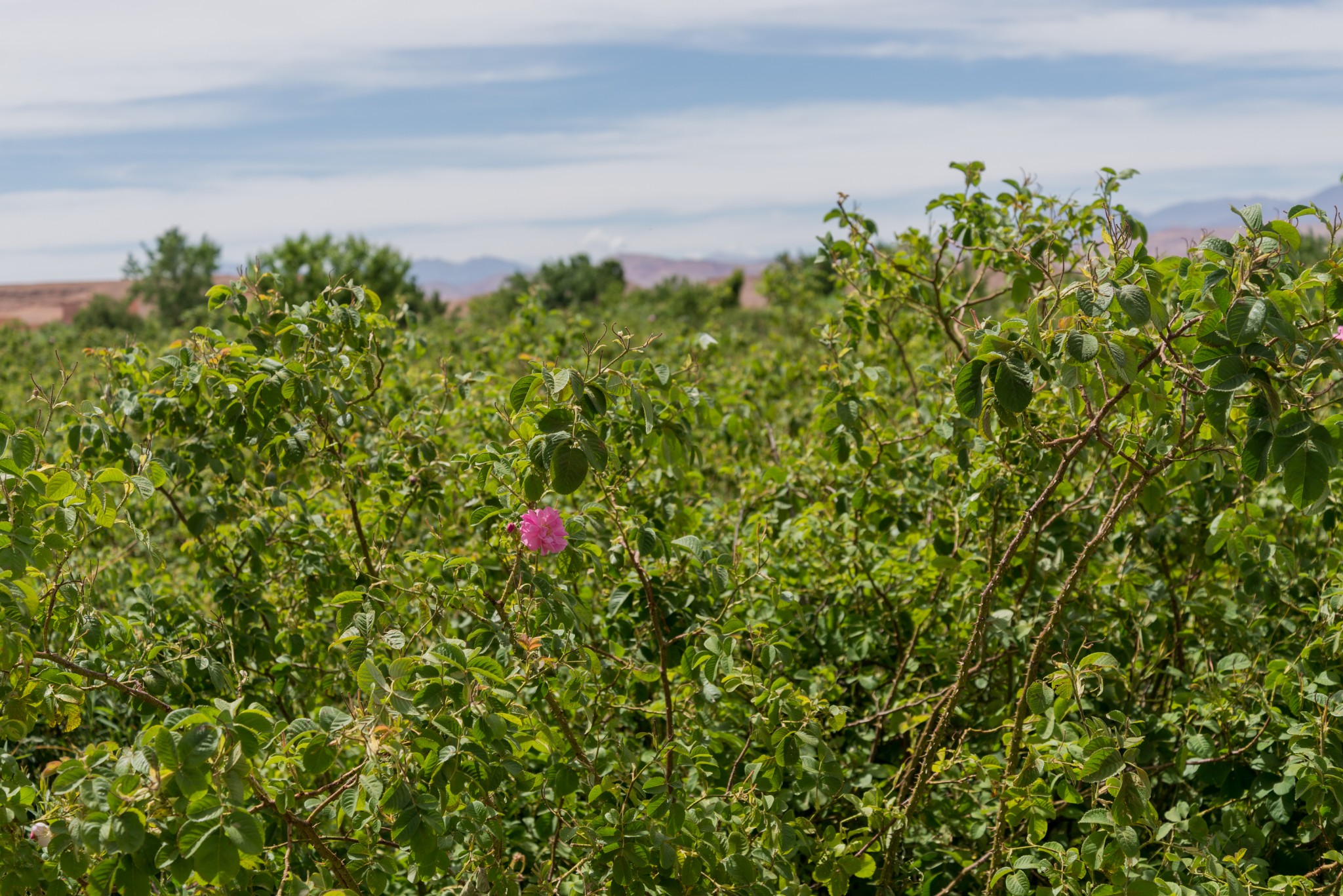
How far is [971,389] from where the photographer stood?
5.06ft

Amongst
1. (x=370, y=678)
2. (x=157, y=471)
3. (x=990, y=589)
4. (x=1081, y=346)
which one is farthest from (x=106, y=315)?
(x=1081, y=346)

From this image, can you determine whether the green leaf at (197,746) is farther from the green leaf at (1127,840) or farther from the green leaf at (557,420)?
the green leaf at (1127,840)

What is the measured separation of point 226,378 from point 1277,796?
8.71 ft

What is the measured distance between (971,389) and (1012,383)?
0.23ft

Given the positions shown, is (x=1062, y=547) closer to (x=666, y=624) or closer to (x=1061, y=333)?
(x=666, y=624)

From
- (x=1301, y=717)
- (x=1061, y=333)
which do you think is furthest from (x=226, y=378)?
(x=1301, y=717)

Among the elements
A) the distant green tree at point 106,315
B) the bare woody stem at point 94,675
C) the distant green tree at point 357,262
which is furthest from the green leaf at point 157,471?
the distant green tree at point 106,315

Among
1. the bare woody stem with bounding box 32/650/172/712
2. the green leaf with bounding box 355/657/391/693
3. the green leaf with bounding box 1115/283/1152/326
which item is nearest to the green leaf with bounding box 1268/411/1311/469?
the green leaf with bounding box 1115/283/1152/326

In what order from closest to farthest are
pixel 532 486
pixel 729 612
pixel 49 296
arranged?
pixel 532 486 → pixel 729 612 → pixel 49 296

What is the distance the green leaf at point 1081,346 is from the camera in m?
1.46

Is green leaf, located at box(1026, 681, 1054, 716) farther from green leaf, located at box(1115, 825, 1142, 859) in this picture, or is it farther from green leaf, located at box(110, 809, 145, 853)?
green leaf, located at box(110, 809, 145, 853)

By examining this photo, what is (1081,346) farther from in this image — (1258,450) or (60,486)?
(60,486)

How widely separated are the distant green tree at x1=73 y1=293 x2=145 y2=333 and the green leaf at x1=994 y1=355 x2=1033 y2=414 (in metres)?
39.5

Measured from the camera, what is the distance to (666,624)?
8.13ft
